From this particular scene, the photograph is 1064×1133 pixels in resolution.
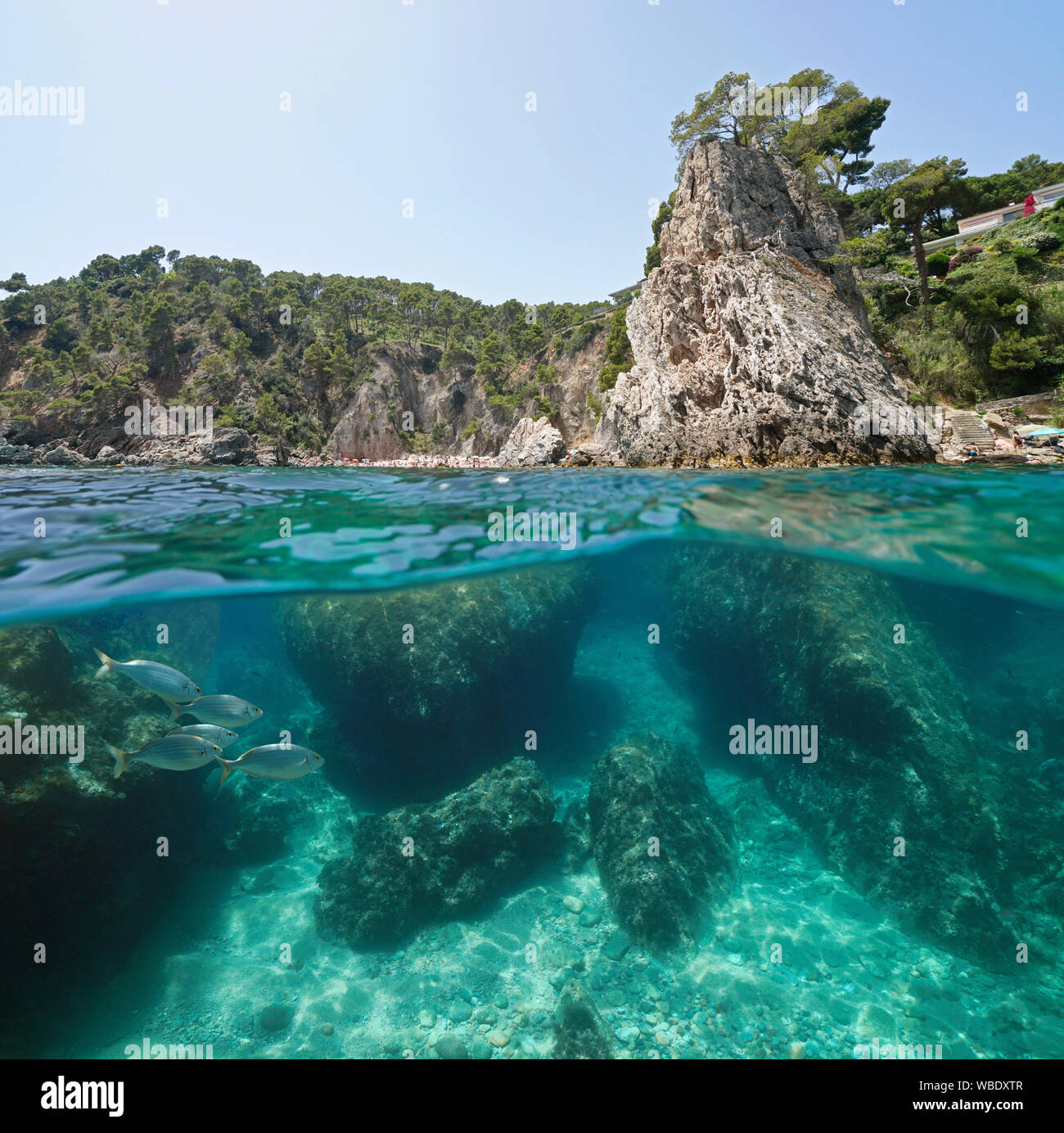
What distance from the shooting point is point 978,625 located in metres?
14.1

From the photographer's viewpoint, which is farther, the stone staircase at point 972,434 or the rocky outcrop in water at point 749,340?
the stone staircase at point 972,434

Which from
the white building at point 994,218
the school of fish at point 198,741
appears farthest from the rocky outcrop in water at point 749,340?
the white building at point 994,218

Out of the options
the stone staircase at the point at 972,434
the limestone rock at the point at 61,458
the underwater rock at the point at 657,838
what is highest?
the limestone rock at the point at 61,458

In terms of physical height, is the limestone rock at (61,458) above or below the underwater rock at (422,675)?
above

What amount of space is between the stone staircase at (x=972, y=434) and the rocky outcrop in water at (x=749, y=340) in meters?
2.61

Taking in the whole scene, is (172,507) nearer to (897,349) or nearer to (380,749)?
(380,749)

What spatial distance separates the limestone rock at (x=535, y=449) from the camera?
94.7 feet

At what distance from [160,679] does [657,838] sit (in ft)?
22.2

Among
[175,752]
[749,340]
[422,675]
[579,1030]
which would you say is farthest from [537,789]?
[749,340]

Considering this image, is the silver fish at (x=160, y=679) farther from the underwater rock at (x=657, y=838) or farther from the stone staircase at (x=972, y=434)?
the stone staircase at (x=972, y=434)

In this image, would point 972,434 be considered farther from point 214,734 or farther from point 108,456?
point 108,456

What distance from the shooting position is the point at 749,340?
17750mm

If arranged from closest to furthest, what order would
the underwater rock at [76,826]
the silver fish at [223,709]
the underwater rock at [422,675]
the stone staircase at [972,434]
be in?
the silver fish at [223,709], the underwater rock at [76,826], the underwater rock at [422,675], the stone staircase at [972,434]
